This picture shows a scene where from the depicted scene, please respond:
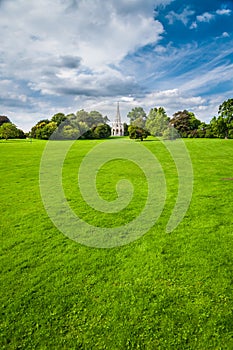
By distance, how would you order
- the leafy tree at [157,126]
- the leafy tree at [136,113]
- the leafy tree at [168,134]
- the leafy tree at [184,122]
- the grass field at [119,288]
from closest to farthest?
1. the grass field at [119,288]
2. the leafy tree at [168,134]
3. the leafy tree at [157,126]
4. the leafy tree at [184,122]
5. the leafy tree at [136,113]

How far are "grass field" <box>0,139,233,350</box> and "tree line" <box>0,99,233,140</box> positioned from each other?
170 feet

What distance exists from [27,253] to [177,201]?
23.4 feet

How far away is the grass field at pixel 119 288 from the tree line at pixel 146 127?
51687 millimetres

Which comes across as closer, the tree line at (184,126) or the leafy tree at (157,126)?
the tree line at (184,126)

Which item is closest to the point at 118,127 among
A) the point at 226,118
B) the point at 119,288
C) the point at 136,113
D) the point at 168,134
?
the point at 136,113

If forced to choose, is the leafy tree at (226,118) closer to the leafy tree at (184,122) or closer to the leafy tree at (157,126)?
the leafy tree at (157,126)

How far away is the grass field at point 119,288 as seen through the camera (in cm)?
412

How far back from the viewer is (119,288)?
5.24 metres

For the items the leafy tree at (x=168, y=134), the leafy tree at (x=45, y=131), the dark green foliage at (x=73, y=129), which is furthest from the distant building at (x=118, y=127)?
the leafy tree at (x=168, y=134)

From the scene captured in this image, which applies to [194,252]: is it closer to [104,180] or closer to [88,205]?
[88,205]

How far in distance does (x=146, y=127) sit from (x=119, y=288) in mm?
66546

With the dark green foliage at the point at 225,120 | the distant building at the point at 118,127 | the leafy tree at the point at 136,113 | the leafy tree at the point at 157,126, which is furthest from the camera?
the leafy tree at the point at 136,113

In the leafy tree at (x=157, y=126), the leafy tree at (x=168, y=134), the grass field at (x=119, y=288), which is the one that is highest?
the leafy tree at (x=157, y=126)

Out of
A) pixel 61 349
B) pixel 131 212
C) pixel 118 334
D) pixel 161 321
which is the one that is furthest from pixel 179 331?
pixel 131 212
